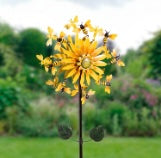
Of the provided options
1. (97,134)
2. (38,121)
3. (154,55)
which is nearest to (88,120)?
(38,121)

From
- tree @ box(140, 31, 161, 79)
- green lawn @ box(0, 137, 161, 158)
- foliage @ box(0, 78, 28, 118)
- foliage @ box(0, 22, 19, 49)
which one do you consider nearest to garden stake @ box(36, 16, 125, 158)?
green lawn @ box(0, 137, 161, 158)

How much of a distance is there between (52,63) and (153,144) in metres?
6.26

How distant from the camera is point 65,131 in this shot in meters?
2.31

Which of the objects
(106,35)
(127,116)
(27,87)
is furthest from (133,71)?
(106,35)

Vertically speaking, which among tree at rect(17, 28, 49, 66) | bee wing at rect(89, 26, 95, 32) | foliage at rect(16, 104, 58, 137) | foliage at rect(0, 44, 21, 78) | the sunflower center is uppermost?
tree at rect(17, 28, 49, 66)

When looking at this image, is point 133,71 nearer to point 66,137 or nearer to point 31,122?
point 31,122

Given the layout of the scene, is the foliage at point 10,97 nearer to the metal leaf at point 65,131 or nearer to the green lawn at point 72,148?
the green lawn at point 72,148

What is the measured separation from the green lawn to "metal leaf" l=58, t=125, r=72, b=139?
4.92 metres

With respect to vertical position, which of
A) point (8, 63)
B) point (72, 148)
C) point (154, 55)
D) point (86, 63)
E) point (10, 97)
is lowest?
point (72, 148)

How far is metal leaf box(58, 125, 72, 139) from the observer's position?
7.55ft

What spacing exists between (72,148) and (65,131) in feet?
18.0

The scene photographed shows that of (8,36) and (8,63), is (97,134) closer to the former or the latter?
(8,63)

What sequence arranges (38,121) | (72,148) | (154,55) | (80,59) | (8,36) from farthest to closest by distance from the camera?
(8,36) → (154,55) → (38,121) → (72,148) → (80,59)

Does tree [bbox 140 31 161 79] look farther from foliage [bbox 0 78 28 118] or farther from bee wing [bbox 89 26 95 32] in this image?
bee wing [bbox 89 26 95 32]
